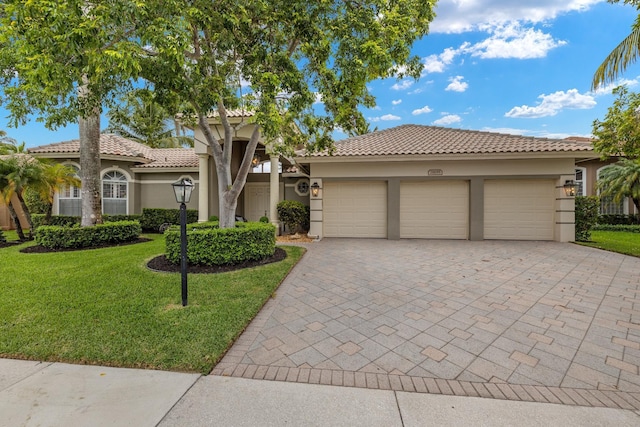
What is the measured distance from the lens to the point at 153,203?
1364 cm

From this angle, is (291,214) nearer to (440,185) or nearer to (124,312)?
(440,185)

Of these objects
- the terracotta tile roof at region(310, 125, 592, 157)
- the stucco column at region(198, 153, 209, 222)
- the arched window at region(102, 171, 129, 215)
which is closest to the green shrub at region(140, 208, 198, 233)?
the stucco column at region(198, 153, 209, 222)

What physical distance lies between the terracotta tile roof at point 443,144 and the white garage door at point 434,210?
1283mm

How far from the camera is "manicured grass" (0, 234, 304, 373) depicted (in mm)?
2762

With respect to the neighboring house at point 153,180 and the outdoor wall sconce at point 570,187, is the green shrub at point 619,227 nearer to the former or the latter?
the outdoor wall sconce at point 570,187

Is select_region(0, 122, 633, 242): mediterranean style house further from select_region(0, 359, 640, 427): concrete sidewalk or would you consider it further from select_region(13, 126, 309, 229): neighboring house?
select_region(0, 359, 640, 427): concrete sidewalk

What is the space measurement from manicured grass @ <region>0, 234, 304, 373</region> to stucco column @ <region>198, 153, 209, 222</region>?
18.2ft

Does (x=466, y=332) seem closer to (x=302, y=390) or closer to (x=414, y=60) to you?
(x=302, y=390)

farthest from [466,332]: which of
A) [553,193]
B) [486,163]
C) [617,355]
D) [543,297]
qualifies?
[553,193]

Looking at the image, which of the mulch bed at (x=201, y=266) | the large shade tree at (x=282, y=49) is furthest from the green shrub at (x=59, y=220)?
the large shade tree at (x=282, y=49)

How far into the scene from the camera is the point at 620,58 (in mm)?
6840

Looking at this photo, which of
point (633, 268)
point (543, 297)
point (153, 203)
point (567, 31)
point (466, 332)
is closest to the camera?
point (466, 332)

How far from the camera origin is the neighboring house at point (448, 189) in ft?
30.4

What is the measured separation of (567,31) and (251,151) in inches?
465
